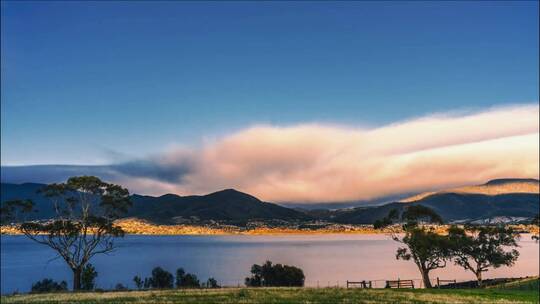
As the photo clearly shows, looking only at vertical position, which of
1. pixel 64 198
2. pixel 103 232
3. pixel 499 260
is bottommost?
pixel 499 260

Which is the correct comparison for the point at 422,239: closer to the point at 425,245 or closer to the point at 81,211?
the point at 425,245

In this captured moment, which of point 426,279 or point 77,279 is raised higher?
point 77,279

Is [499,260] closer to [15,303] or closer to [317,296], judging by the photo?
[317,296]

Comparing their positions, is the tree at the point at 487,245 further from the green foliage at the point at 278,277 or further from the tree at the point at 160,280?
the tree at the point at 160,280

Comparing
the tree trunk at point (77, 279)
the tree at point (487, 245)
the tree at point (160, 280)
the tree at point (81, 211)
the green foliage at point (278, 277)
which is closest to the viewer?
the tree trunk at point (77, 279)

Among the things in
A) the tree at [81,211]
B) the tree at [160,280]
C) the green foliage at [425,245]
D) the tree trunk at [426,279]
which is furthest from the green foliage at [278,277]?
the tree at [81,211]

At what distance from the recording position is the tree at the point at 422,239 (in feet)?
267

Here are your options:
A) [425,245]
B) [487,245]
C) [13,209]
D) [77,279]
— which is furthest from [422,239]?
[13,209]

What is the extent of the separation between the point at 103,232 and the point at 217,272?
7845 centimetres

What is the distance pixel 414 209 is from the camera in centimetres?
8750

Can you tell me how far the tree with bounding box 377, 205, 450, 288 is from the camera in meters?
81.4

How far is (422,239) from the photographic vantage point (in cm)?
8100

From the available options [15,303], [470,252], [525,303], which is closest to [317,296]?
[525,303]

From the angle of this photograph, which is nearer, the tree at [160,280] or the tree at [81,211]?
the tree at [81,211]
